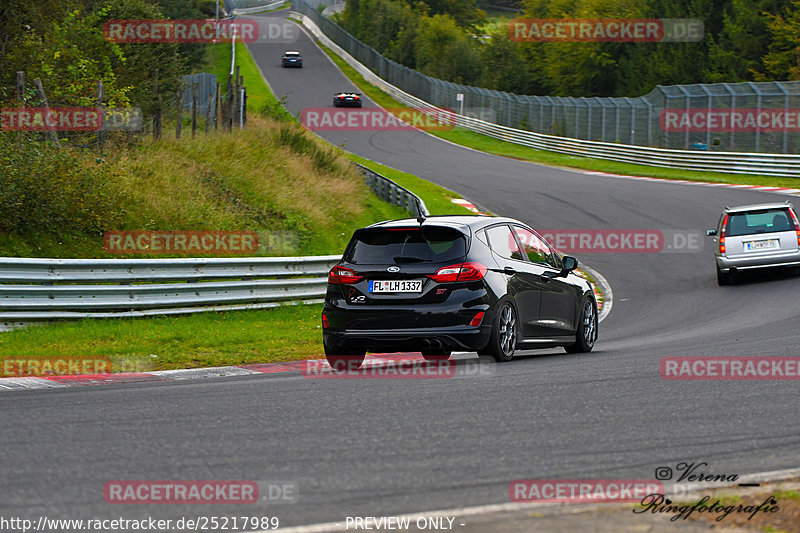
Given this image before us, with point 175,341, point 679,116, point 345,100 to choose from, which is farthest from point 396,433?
point 345,100

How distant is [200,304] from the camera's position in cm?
1577

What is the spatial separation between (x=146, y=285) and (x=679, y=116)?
112 ft

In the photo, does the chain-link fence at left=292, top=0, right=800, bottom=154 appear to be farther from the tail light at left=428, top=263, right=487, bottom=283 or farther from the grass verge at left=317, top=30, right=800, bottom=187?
the tail light at left=428, top=263, right=487, bottom=283

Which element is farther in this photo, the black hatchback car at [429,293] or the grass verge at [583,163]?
the grass verge at [583,163]

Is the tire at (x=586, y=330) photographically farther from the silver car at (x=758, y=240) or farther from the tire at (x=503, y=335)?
the silver car at (x=758, y=240)

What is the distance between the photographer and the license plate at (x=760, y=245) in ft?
66.8

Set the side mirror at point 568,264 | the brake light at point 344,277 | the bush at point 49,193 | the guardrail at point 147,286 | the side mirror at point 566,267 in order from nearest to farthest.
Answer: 1. the brake light at point 344,277
2. the side mirror at point 566,267
3. the side mirror at point 568,264
4. the guardrail at point 147,286
5. the bush at point 49,193

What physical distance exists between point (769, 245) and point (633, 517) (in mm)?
16804

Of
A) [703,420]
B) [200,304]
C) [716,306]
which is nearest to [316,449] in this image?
[703,420]

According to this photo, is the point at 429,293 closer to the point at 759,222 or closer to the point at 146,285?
the point at 146,285

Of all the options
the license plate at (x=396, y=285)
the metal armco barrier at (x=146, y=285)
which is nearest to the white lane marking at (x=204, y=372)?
the license plate at (x=396, y=285)

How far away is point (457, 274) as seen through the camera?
32.8 feet

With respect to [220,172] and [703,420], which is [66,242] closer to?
[220,172]

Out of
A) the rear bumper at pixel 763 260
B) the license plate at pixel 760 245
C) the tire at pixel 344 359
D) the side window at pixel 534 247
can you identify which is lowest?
the rear bumper at pixel 763 260
